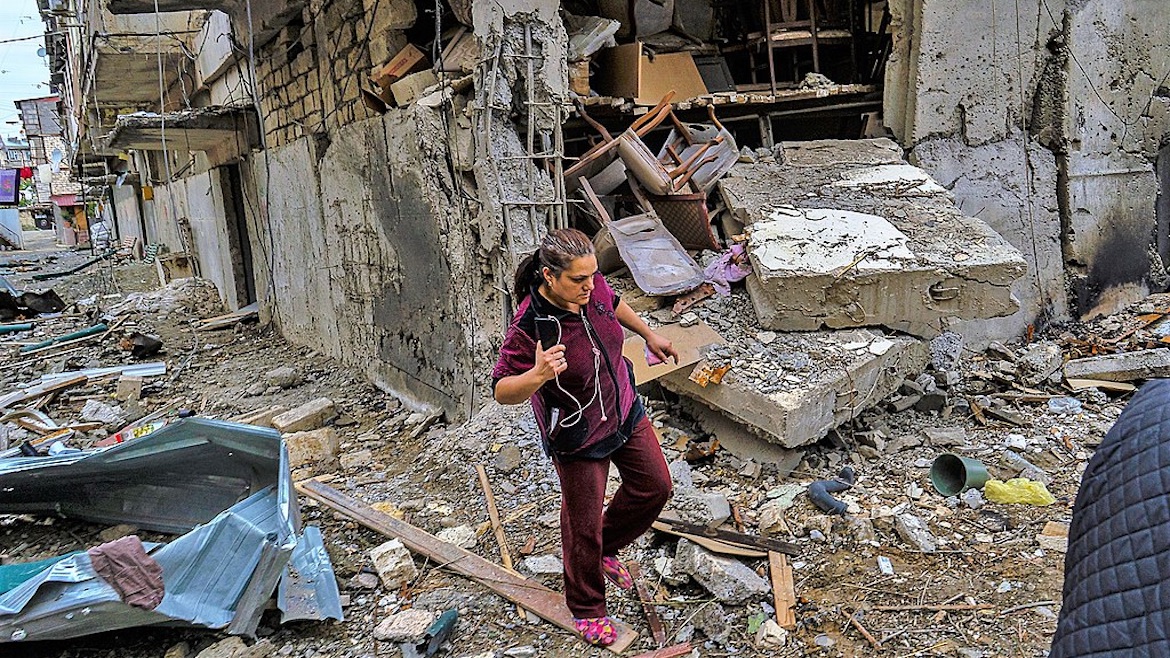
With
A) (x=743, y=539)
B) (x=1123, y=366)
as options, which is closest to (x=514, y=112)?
(x=743, y=539)

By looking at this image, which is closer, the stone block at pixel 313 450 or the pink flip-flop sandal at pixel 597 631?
the pink flip-flop sandal at pixel 597 631

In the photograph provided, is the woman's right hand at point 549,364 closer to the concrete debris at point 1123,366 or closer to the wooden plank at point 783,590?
the wooden plank at point 783,590

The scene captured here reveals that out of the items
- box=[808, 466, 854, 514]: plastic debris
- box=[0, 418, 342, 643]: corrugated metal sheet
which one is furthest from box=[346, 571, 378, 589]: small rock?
box=[808, 466, 854, 514]: plastic debris

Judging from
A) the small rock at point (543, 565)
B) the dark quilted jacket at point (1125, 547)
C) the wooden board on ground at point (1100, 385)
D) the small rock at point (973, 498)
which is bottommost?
the small rock at point (973, 498)

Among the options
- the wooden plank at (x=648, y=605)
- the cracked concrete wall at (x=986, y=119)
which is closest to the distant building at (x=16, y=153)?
the cracked concrete wall at (x=986, y=119)

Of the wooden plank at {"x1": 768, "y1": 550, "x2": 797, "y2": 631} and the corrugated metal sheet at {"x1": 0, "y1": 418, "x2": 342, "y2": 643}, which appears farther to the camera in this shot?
the wooden plank at {"x1": 768, "y1": 550, "x2": 797, "y2": 631}

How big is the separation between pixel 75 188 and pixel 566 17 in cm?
4171

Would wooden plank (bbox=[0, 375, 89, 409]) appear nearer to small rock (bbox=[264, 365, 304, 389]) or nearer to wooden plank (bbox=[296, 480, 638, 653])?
small rock (bbox=[264, 365, 304, 389])

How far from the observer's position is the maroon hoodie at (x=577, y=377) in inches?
99.6

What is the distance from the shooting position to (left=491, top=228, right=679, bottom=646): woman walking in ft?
8.03

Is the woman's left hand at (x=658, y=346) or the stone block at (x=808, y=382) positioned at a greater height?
the woman's left hand at (x=658, y=346)

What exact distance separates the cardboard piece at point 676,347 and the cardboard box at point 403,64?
2.37 metres

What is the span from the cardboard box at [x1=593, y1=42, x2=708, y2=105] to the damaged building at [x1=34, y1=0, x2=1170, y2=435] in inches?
0.9

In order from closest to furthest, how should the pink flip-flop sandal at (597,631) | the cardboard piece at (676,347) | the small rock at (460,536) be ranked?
the pink flip-flop sandal at (597,631), the small rock at (460,536), the cardboard piece at (676,347)
